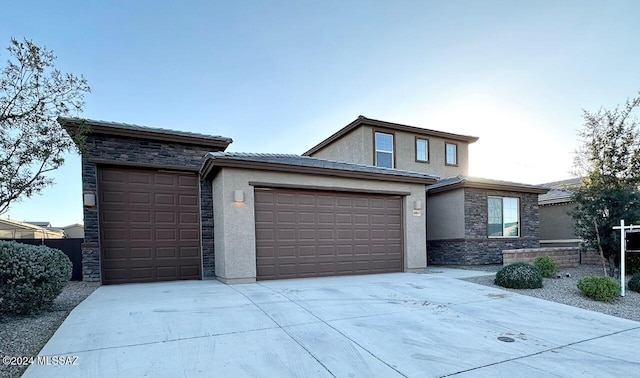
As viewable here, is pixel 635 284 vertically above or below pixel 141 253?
below

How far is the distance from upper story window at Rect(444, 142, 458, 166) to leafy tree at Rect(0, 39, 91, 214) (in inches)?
589

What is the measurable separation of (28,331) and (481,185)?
42.4ft

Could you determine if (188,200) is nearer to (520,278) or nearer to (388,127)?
(520,278)

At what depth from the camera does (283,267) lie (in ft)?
28.2

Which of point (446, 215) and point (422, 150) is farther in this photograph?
point (422, 150)

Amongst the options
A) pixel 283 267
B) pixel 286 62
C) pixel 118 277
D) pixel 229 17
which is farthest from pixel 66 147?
pixel 286 62

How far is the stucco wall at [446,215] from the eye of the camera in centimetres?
1212

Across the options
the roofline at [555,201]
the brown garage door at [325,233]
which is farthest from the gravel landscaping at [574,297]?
the roofline at [555,201]

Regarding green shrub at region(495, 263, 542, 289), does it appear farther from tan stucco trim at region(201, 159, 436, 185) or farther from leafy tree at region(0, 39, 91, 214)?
leafy tree at region(0, 39, 91, 214)

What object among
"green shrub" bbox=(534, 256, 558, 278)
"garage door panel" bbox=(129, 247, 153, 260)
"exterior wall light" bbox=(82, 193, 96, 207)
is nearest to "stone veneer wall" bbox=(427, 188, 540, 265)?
"green shrub" bbox=(534, 256, 558, 278)

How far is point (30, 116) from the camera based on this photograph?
460 cm

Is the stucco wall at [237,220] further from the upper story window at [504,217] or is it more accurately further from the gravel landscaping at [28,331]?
the upper story window at [504,217]

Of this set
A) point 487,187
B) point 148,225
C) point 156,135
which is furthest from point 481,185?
point 148,225

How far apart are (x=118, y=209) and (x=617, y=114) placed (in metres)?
13.8
